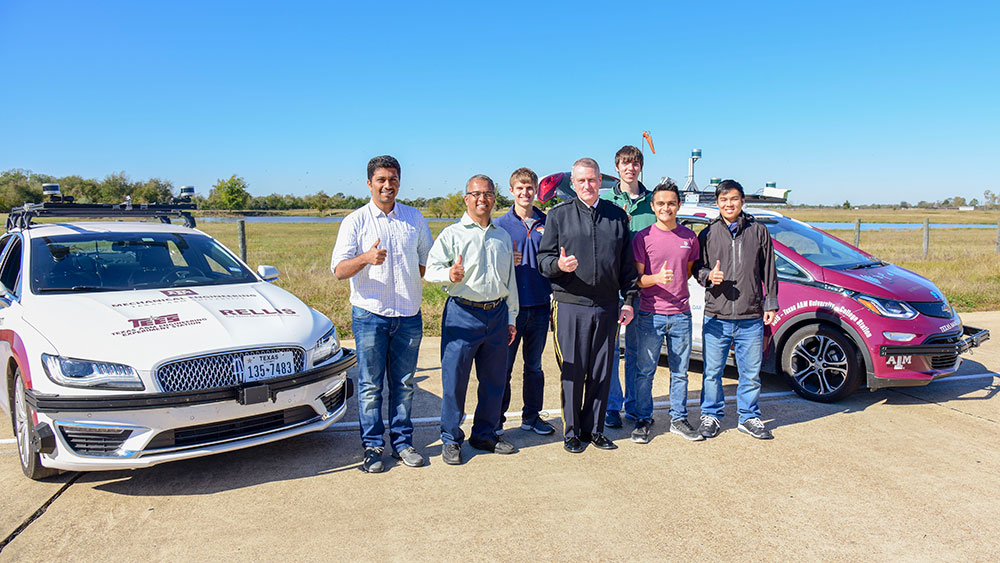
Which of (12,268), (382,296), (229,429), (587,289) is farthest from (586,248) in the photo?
(12,268)

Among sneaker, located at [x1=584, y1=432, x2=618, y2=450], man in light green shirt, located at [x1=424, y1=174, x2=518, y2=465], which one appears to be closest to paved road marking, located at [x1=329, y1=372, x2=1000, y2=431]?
man in light green shirt, located at [x1=424, y1=174, x2=518, y2=465]

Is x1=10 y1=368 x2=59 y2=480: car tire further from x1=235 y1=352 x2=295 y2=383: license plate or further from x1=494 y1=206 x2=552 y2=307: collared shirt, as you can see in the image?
x1=494 y1=206 x2=552 y2=307: collared shirt

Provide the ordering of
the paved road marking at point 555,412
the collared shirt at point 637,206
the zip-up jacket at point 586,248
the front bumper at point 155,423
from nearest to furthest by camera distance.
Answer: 1. the front bumper at point 155,423
2. the zip-up jacket at point 586,248
3. the paved road marking at point 555,412
4. the collared shirt at point 637,206

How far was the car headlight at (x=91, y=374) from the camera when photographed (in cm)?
346

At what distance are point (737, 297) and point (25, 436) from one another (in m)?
4.85

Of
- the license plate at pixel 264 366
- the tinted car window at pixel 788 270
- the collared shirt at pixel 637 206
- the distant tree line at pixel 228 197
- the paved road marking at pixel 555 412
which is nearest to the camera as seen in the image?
the license plate at pixel 264 366

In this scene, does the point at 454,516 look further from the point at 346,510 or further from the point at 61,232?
the point at 61,232

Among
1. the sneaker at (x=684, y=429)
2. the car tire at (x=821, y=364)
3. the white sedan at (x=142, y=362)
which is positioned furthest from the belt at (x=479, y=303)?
the car tire at (x=821, y=364)

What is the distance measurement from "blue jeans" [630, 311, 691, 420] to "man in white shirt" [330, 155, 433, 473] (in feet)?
5.70

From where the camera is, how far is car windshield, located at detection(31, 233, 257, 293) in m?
4.57

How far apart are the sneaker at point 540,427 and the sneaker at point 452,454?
2.45 feet

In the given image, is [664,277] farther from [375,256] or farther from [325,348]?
[325,348]

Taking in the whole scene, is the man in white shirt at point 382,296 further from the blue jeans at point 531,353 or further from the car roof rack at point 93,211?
the car roof rack at point 93,211

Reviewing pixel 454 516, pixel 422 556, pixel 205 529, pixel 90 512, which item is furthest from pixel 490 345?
pixel 90 512
